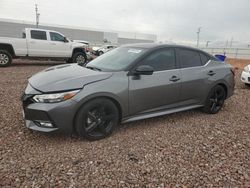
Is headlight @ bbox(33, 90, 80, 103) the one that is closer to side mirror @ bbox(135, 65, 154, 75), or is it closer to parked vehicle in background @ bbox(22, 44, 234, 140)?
parked vehicle in background @ bbox(22, 44, 234, 140)

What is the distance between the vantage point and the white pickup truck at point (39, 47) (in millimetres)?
10930

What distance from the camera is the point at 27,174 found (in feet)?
9.00

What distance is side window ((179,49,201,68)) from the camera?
4.61 metres

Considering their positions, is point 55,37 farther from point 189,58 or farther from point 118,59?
point 189,58

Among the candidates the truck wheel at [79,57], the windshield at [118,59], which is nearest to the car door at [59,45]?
the truck wheel at [79,57]

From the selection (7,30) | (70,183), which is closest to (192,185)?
(70,183)

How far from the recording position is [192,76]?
4602 millimetres

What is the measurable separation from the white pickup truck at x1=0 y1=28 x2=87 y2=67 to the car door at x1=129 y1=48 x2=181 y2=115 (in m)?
8.99

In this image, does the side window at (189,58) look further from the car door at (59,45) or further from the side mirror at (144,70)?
the car door at (59,45)

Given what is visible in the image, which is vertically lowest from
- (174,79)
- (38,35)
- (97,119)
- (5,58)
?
(5,58)

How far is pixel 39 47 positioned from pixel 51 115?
9565mm

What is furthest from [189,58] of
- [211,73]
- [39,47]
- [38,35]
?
[38,35]

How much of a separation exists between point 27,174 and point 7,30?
46896 mm

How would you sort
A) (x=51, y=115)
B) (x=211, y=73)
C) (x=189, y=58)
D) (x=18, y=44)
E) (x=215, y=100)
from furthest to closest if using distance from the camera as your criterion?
(x=18, y=44), (x=215, y=100), (x=211, y=73), (x=189, y=58), (x=51, y=115)
